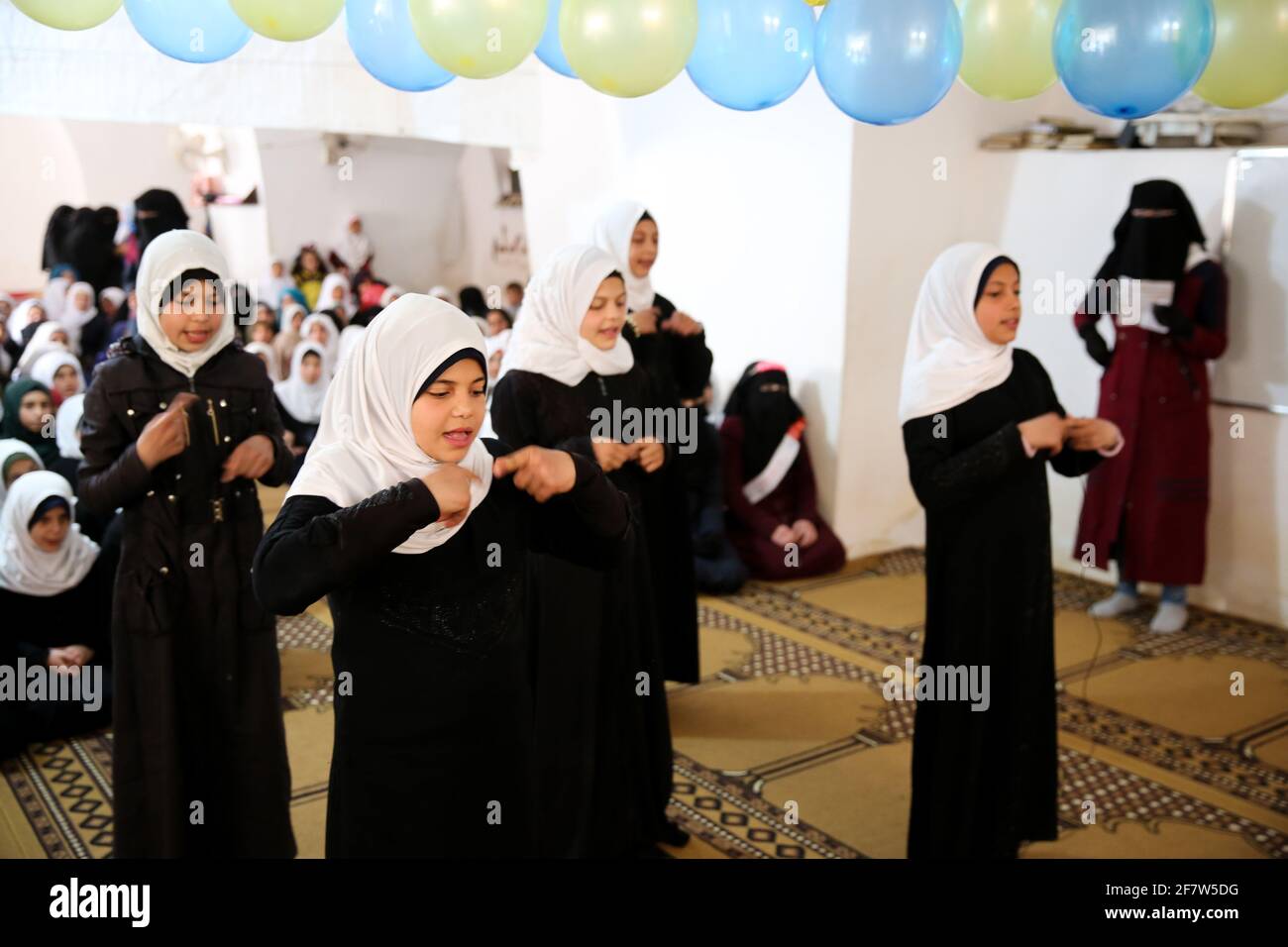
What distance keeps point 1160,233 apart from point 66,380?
16.2 ft

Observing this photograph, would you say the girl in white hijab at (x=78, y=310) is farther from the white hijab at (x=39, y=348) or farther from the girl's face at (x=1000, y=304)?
the girl's face at (x=1000, y=304)

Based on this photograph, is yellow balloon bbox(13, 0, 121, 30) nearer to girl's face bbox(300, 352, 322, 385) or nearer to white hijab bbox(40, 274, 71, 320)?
girl's face bbox(300, 352, 322, 385)

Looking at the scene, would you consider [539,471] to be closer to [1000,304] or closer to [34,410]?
[1000,304]

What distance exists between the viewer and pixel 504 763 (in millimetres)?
2135

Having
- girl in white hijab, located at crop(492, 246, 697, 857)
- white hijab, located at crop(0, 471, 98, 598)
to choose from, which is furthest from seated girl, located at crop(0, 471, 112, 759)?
girl in white hijab, located at crop(492, 246, 697, 857)

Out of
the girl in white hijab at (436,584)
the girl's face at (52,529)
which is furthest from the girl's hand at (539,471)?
the girl's face at (52,529)

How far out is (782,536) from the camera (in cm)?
580

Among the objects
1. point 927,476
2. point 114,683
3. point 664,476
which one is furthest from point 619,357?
point 114,683

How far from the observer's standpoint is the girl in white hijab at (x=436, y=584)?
1.99 meters

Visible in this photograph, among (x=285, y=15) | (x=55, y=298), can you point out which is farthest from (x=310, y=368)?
(x=285, y=15)

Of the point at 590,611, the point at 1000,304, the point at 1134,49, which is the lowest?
the point at 590,611

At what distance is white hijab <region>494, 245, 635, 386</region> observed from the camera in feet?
10.6

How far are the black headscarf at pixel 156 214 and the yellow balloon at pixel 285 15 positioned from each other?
4631 mm

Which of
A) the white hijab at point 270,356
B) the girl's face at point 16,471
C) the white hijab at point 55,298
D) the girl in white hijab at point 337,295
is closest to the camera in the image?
the girl's face at point 16,471
